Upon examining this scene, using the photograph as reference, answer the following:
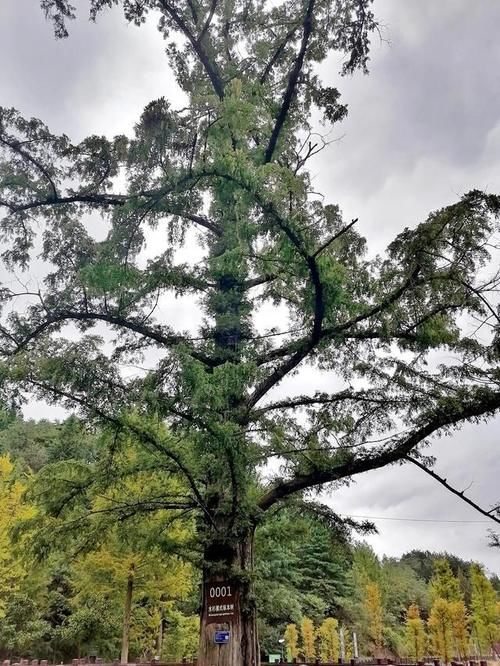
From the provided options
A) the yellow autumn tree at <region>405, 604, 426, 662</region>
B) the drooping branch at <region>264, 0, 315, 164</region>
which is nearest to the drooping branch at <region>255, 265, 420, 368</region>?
the drooping branch at <region>264, 0, 315, 164</region>

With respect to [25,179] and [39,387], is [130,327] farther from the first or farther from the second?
[25,179]

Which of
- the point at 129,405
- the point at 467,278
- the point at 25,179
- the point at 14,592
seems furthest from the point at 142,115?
the point at 14,592

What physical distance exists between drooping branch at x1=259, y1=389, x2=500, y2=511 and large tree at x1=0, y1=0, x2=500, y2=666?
22 mm

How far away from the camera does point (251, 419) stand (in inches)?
249

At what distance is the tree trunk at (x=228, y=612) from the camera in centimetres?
570

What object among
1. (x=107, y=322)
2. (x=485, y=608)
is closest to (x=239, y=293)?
(x=107, y=322)

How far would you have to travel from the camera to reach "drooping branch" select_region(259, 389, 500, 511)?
17.2ft

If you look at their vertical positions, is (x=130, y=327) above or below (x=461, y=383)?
above

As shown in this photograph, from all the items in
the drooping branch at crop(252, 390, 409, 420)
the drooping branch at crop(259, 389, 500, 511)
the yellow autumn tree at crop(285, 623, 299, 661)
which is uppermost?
the drooping branch at crop(252, 390, 409, 420)

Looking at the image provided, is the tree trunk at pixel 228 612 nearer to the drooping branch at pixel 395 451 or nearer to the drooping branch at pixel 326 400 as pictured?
the drooping branch at pixel 395 451

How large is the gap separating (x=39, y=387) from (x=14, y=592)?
1625 centimetres

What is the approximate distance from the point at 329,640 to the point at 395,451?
1103 inches

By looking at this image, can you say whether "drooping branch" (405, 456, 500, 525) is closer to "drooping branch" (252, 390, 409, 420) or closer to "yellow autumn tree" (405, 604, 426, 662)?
"drooping branch" (252, 390, 409, 420)

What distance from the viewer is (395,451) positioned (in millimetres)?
5703
